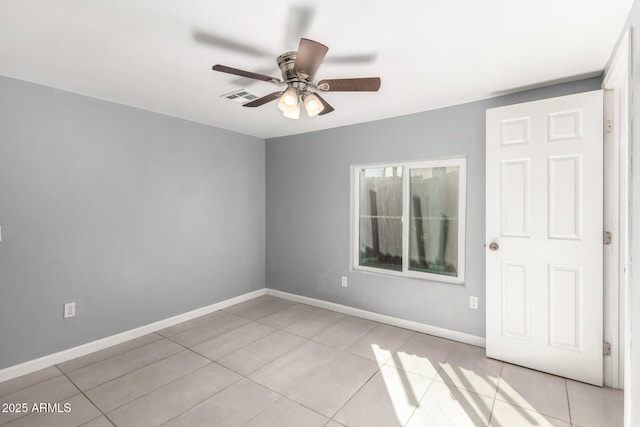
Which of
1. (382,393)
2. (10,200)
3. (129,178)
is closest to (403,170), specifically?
(382,393)

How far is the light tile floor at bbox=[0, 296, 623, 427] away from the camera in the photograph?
1.93 m

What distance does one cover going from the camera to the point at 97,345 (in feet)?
9.26

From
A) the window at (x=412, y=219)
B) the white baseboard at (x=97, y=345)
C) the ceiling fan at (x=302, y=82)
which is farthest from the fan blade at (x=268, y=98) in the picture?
the white baseboard at (x=97, y=345)

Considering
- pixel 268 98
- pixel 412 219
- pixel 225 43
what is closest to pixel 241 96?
pixel 268 98

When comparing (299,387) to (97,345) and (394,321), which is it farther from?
(97,345)

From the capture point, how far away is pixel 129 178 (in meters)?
3.06

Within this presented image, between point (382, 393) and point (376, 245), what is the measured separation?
1.78m

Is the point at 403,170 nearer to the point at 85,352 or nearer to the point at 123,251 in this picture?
the point at 123,251

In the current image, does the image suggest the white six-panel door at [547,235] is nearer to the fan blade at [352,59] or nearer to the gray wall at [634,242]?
the gray wall at [634,242]

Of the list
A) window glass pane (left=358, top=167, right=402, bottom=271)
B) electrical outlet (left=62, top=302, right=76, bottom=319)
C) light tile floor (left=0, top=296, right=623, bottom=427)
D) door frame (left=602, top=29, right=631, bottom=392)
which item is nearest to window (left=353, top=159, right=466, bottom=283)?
window glass pane (left=358, top=167, right=402, bottom=271)

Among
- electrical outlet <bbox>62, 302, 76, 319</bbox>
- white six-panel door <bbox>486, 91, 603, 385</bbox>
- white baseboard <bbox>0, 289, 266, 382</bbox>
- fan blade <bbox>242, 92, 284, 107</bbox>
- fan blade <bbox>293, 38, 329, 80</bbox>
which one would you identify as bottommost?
white baseboard <bbox>0, 289, 266, 382</bbox>

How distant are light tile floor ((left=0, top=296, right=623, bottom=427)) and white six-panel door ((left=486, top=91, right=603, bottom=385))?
0.82 ft

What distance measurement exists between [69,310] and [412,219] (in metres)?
3.40

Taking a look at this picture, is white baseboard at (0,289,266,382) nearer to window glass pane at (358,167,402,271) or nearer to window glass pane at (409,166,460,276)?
window glass pane at (358,167,402,271)
